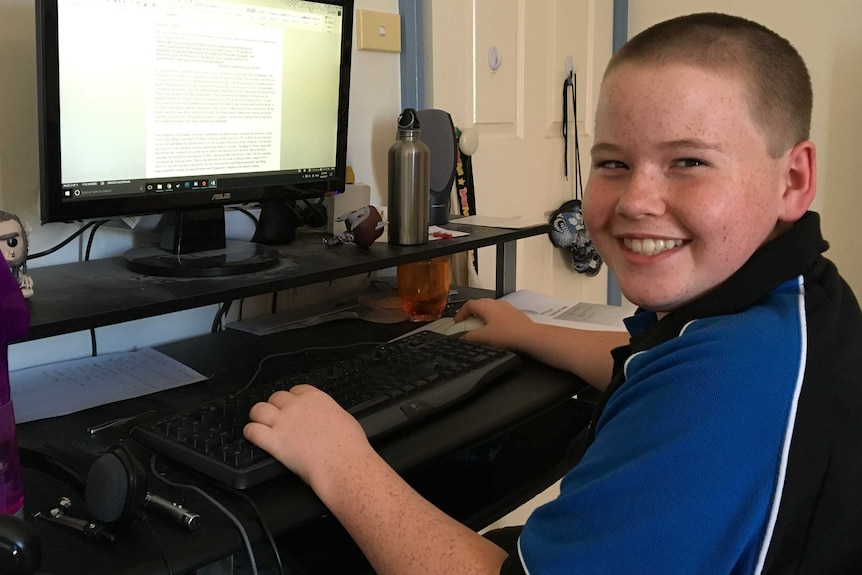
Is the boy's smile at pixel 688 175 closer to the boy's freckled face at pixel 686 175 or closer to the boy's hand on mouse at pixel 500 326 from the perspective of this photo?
the boy's freckled face at pixel 686 175

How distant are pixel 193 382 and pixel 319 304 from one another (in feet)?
1.48

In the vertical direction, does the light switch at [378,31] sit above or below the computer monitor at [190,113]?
above

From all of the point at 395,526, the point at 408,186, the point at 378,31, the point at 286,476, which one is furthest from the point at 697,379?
the point at 378,31

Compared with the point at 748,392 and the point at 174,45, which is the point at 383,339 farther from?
the point at 748,392

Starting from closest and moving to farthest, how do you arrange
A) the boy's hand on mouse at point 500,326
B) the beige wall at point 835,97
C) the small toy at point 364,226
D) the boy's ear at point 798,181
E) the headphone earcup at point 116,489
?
the headphone earcup at point 116,489
the boy's ear at point 798,181
the boy's hand on mouse at point 500,326
the small toy at point 364,226
the beige wall at point 835,97

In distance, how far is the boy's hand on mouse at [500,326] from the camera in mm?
1117

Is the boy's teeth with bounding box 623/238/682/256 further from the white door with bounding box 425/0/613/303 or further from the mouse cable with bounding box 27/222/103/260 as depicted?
the white door with bounding box 425/0/613/303

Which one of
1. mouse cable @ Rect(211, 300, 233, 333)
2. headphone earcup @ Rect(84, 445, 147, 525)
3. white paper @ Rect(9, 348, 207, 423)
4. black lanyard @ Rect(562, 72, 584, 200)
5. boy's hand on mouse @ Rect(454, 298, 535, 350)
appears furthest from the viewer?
black lanyard @ Rect(562, 72, 584, 200)

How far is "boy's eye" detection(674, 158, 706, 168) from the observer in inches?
28.1

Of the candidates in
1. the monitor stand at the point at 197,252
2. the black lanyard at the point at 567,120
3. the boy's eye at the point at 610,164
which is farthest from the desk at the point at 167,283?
the black lanyard at the point at 567,120

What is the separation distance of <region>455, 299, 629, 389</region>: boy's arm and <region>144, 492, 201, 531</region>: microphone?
566 mm

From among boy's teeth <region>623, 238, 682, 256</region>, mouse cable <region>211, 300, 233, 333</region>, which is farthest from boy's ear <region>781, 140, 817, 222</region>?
mouse cable <region>211, 300, 233, 333</region>

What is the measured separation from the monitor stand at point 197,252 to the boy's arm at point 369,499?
0.34 meters

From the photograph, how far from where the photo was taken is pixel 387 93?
166 cm
